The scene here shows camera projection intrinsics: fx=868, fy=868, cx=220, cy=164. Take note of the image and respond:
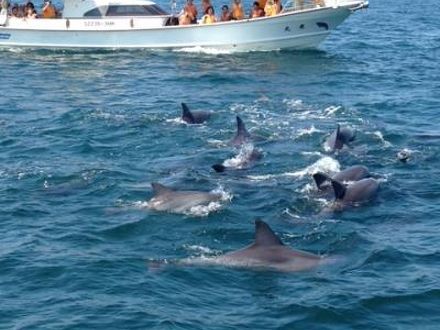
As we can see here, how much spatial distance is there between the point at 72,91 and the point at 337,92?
11466 mm

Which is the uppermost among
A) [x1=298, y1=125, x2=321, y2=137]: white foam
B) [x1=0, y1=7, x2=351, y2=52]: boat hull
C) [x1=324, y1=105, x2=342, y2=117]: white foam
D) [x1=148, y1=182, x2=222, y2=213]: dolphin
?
[x1=0, y1=7, x2=351, y2=52]: boat hull

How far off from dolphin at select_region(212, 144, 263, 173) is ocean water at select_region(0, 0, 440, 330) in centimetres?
31

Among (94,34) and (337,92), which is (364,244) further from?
(94,34)

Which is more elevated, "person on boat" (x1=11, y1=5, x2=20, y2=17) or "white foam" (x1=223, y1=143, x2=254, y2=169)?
"person on boat" (x1=11, y1=5, x2=20, y2=17)

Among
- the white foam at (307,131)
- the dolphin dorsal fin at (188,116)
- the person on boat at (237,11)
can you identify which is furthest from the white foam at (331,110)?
the person on boat at (237,11)

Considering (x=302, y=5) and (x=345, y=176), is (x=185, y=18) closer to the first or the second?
(x=302, y=5)

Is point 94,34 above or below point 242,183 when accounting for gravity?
above

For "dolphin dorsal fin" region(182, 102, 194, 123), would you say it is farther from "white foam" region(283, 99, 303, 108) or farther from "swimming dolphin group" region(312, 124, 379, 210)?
"swimming dolphin group" region(312, 124, 379, 210)

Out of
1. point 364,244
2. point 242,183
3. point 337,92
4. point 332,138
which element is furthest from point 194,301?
point 337,92

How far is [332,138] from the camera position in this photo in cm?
2688

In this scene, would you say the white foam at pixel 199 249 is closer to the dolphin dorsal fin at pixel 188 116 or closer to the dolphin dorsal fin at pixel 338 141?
the dolphin dorsal fin at pixel 338 141

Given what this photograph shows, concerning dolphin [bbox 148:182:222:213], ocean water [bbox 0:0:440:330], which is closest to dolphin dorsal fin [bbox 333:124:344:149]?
ocean water [bbox 0:0:440:330]

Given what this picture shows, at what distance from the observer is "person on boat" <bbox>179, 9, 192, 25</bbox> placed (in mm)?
46100

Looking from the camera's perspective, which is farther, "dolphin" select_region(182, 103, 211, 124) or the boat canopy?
the boat canopy
